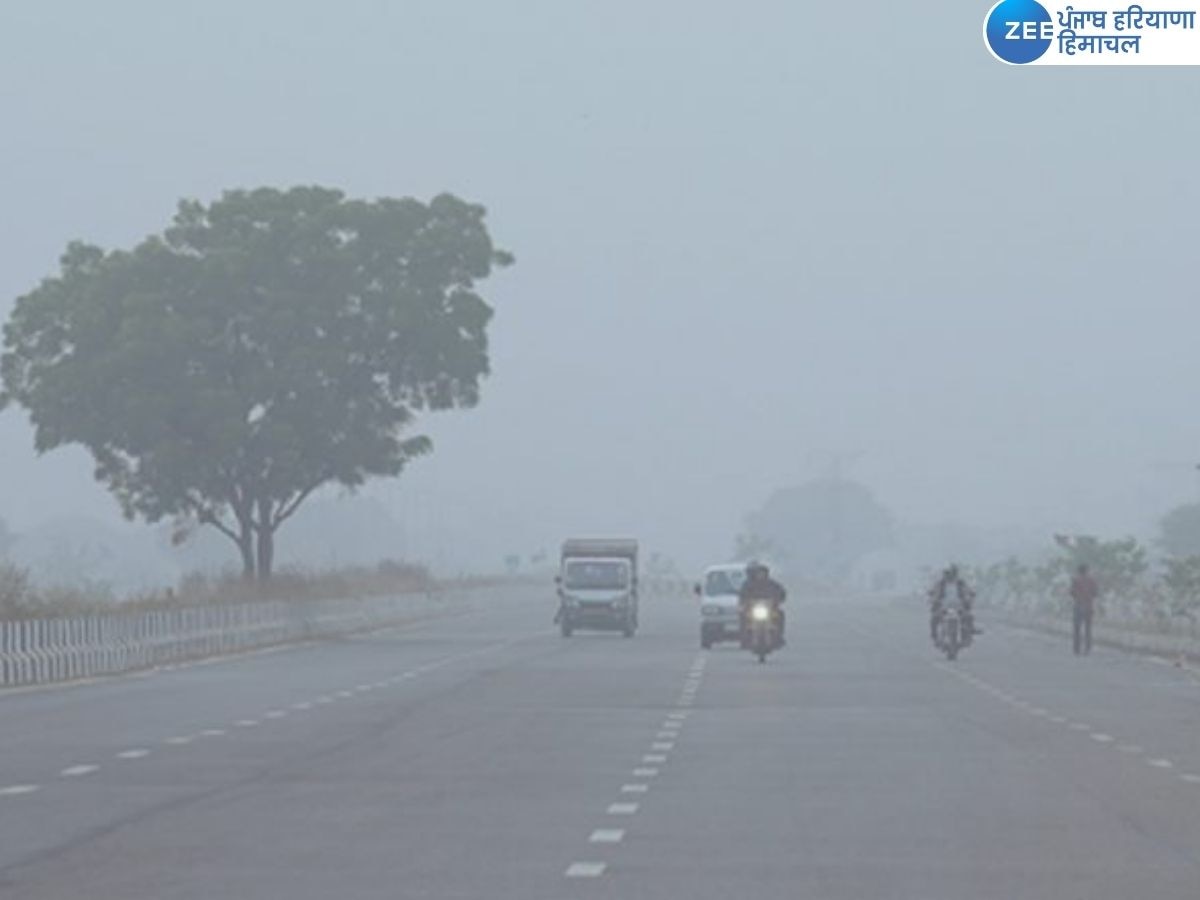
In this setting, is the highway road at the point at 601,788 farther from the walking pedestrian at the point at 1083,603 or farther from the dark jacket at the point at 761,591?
the walking pedestrian at the point at 1083,603

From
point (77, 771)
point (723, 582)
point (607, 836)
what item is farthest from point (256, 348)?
point (607, 836)

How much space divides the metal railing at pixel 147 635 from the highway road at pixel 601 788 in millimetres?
2316

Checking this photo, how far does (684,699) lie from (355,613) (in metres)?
45.9

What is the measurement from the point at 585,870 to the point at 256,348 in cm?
7473

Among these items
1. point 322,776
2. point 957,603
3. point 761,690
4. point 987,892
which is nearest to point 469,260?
point 957,603

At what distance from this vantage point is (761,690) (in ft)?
150

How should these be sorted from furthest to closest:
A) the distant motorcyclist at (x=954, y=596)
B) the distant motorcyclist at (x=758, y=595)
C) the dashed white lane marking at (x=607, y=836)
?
1. the distant motorcyclist at (x=954, y=596)
2. the distant motorcyclist at (x=758, y=595)
3. the dashed white lane marking at (x=607, y=836)

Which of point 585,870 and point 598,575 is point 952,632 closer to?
point 598,575

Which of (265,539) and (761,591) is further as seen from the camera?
(265,539)

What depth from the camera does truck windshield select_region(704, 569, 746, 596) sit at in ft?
232

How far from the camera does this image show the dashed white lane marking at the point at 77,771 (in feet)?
86.0

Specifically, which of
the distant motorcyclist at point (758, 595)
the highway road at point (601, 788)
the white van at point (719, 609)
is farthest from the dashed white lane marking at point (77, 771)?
the white van at point (719, 609)

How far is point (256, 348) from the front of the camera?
302 ft

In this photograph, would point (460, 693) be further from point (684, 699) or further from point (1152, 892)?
point (1152, 892)
